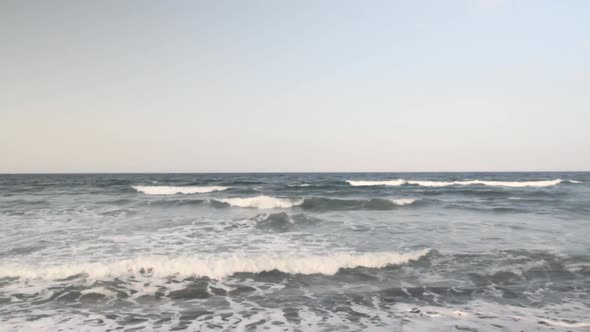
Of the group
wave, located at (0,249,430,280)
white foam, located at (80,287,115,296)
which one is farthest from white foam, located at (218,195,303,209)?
white foam, located at (80,287,115,296)

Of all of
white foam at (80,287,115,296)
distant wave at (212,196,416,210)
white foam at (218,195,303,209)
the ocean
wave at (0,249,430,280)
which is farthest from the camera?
white foam at (218,195,303,209)

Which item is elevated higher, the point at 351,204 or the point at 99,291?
the point at 351,204

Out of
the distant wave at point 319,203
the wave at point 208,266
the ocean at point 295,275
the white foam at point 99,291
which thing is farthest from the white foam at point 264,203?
the white foam at point 99,291

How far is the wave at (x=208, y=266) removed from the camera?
7.41m

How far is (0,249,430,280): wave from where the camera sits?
7.41 meters

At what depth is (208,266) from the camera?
775cm

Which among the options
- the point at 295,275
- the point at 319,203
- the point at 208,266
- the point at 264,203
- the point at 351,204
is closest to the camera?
the point at 295,275

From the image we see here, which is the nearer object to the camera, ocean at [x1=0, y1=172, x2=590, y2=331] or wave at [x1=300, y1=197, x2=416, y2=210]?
ocean at [x1=0, y1=172, x2=590, y2=331]

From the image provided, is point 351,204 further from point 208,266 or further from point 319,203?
point 208,266

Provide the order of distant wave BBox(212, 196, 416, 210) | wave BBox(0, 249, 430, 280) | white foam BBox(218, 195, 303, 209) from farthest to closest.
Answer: white foam BBox(218, 195, 303, 209)
distant wave BBox(212, 196, 416, 210)
wave BBox(0, 249, 430, 280)

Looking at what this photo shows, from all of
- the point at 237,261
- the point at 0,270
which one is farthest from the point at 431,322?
the point at 0,270

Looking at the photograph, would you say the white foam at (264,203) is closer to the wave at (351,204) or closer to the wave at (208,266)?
the wave at (351,204)

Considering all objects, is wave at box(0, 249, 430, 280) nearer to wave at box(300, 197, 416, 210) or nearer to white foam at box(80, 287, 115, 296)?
white foam at box(80, 287, 115, 296)

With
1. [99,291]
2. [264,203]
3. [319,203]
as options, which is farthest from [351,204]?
[99,291]
